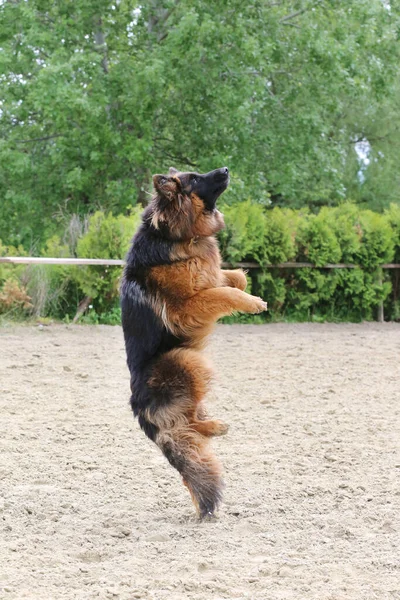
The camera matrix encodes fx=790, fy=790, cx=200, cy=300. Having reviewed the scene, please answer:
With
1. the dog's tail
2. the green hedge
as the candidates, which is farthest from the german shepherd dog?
the green hedge

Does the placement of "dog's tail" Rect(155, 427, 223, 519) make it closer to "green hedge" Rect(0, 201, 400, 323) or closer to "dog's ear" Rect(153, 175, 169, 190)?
"dog's ear" Rect(153, 175, 169, 190)

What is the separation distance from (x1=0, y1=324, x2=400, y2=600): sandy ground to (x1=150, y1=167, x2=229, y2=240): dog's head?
1510 mm

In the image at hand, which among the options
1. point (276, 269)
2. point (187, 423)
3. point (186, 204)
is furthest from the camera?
point (276, 269)

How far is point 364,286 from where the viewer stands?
1441 centimetres

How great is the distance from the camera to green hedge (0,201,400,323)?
12.6 meters

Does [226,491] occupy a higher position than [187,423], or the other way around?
[187,423]

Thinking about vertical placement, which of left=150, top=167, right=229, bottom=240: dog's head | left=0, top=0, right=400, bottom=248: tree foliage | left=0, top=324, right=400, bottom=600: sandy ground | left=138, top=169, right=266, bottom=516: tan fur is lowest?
left=0, top=324, right=400, bottom=600: sandy ground

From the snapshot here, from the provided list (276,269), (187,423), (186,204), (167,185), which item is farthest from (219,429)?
(276,269)

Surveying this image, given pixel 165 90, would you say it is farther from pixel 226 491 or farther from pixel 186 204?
pixel 226 491

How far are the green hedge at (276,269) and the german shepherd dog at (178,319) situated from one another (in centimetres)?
782

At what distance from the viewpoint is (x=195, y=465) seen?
4.38 m

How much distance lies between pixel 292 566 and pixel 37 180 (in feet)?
55.0

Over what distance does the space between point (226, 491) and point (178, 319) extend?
132 cm

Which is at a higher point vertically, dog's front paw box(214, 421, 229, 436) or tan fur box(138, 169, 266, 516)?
tan fur box(138, 169, 266, 516)
